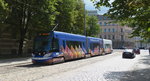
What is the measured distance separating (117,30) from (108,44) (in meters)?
66.2

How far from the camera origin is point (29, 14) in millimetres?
29719

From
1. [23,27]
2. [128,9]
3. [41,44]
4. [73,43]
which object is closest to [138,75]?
[128,9]

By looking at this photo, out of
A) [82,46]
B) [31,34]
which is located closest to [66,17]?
[31,34]

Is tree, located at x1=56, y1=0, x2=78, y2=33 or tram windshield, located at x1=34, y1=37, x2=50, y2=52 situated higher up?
tree, located at x1=56, y1=0, x2=78, y2=33

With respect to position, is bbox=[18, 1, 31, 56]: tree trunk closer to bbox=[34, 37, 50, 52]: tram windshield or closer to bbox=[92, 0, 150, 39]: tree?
bbox=[34, 37, 50, 52]: tram windshield

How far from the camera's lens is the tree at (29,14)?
27.6 meters

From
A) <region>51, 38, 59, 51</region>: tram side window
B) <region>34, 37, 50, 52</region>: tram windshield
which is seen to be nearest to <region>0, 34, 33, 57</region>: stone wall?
<region>34, 37, 50, 52</region>: tram windshield

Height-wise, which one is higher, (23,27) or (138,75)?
(23,27)

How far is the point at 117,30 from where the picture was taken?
109688 millimetres

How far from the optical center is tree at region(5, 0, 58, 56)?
1086 inches

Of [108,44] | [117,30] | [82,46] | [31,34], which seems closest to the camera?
→ [82,46]

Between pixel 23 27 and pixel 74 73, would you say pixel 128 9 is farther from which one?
pixel 23 27

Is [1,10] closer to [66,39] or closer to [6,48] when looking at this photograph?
[66,39]

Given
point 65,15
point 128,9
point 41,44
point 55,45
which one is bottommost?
point 55,45
